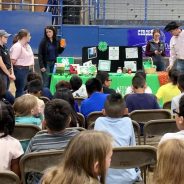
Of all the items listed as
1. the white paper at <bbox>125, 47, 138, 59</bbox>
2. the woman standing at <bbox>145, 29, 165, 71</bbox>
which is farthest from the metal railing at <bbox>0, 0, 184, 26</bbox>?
the white paper at <bbox>125, 47, 138, 59</bbox>

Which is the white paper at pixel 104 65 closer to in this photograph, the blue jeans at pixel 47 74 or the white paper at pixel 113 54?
the white paper at pixel 113 54

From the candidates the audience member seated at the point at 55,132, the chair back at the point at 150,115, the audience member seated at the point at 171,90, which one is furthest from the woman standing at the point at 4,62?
the audience member seated at the point at 55,132

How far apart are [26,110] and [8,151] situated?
1.30 m

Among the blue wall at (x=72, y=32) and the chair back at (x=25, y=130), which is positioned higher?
the blue wall at (x=72, y=32)

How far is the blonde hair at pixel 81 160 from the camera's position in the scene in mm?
2621

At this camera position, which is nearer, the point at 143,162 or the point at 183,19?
the point at 143,162

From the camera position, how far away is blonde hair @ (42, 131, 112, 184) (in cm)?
262

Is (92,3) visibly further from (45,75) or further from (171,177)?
(171,177)

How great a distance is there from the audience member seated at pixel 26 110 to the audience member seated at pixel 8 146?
3.39ft

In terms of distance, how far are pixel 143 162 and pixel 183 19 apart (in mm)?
18477

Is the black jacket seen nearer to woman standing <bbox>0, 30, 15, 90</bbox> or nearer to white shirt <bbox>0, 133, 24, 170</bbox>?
woman standing <bbox>0, 30, 15, 90</bbox>

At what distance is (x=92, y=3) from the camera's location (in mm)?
18656

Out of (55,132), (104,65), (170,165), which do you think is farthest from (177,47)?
(170,165)

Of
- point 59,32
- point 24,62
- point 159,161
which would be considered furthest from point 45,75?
point 159,161
